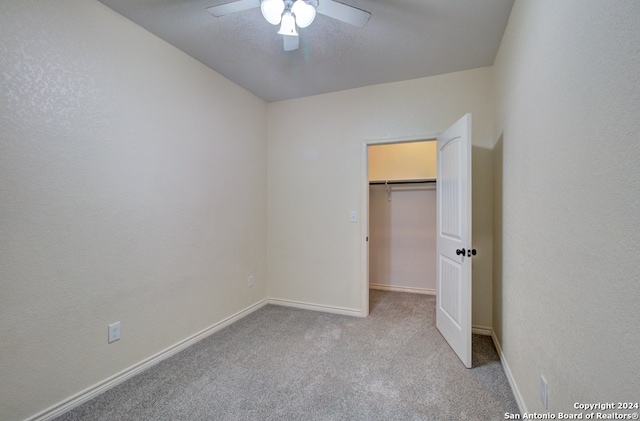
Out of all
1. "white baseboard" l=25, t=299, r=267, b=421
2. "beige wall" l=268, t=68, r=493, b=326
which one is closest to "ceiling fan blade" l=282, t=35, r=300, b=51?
"beige wall" l=268, t=68, r=493, b=326

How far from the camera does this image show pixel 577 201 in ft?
3.03

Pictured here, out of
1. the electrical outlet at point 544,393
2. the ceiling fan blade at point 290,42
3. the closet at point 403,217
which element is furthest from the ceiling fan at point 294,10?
the closet at point 403,217

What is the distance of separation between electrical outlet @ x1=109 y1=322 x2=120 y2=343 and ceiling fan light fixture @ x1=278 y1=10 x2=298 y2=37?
2.17m

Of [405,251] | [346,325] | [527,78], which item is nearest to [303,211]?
[346,325]

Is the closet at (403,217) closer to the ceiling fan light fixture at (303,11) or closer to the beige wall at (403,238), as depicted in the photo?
the beige wall at (403,238)

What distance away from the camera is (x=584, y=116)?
880 millimetres

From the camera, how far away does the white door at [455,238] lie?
2.00 m

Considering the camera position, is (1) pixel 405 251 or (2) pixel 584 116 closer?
(2) pixel 584 116

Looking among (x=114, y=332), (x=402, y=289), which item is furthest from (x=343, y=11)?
(x=402, y=289)

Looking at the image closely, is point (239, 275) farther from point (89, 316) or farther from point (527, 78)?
point (527, 78)

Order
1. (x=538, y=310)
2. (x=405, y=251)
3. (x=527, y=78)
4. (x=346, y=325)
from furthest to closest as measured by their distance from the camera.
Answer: (x=405, y=251)
(x=346, y=325)
(x=527, y=78)
(x=538, y=310)

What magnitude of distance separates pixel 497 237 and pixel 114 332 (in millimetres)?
2941

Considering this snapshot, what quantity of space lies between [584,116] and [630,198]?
14.3 inches

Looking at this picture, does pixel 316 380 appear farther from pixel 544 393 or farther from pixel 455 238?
pixel 455 238
